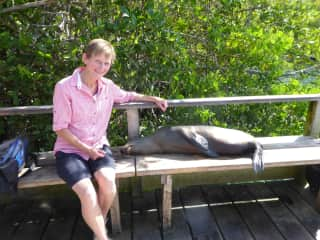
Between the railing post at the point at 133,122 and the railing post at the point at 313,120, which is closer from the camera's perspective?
the railing post at the point at 133,122

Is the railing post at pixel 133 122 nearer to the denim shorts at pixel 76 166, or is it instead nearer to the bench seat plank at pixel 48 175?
the bench seat plank at pixel 48 175

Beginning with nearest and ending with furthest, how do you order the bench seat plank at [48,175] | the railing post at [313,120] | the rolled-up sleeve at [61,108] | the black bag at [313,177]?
the rolled-up sleeve at [61,108]
the bench seat plank at [48,175]
the black bag at [313,177]
the railing post at [313,120]

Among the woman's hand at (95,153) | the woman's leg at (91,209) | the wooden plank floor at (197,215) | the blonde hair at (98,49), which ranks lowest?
the wooden plank floor at (197,215)

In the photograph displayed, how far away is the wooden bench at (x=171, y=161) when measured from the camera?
244cm

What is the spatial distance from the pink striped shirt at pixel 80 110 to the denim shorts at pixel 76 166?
0.16ft

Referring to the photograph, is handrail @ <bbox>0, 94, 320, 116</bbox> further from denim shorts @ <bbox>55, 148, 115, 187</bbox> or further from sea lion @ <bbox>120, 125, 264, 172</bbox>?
denim shorts @ <bbox>55, 148, 115, 187</bbox>

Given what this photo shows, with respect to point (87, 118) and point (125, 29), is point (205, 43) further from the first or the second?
point (87, 118)

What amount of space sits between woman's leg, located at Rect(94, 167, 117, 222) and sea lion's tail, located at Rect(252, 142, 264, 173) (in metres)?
1.12

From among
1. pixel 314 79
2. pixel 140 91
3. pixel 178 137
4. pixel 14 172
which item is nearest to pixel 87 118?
pixel 14 172

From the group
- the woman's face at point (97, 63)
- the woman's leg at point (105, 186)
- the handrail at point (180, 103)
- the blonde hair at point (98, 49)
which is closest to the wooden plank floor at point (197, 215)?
the woman's leg at point (105, 186)

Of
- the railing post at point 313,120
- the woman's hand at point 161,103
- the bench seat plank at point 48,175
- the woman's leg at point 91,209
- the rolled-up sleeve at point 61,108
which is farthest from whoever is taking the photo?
the railing post at point 313,120

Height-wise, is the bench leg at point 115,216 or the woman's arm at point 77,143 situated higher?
the woman's arm at point 77,143

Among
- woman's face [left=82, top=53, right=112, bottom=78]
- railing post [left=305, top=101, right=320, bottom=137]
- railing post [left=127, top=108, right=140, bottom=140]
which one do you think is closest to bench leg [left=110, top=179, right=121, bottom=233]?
railing post [left=127, top=108, right=140, bottom=140]

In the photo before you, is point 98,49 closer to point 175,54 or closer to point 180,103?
point 180,103
